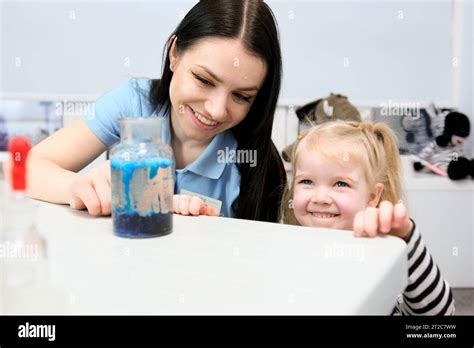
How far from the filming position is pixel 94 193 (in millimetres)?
681

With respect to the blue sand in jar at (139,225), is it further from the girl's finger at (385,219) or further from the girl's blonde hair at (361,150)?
the girl's blonde hair at (361,150)

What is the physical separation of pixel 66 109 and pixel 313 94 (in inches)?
43.9

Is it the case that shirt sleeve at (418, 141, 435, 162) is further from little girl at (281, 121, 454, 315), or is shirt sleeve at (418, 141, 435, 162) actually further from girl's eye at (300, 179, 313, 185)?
girl's eye at (300, 179, 313, 185)

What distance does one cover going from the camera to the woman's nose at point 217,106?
931 millimetres

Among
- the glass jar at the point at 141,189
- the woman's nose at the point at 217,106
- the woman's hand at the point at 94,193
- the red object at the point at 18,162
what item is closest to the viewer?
the red object at the point at 18,162

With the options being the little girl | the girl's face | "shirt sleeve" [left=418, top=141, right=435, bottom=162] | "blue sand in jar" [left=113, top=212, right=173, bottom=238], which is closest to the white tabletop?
"blue sand in jar" [left=113, top=212, right=173, bottom=238]

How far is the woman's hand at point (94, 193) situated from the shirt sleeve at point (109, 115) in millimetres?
391

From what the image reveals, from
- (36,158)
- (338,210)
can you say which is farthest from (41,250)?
(338,210)

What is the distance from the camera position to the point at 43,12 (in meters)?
2.14

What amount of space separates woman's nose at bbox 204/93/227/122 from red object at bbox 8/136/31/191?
573 millimetres

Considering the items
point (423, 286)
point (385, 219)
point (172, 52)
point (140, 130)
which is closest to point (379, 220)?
point (385, 219)

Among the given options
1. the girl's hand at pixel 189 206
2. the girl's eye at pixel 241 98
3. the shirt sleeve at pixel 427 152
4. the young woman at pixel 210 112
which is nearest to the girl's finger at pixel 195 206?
the girl's hand at pixel 189 206
